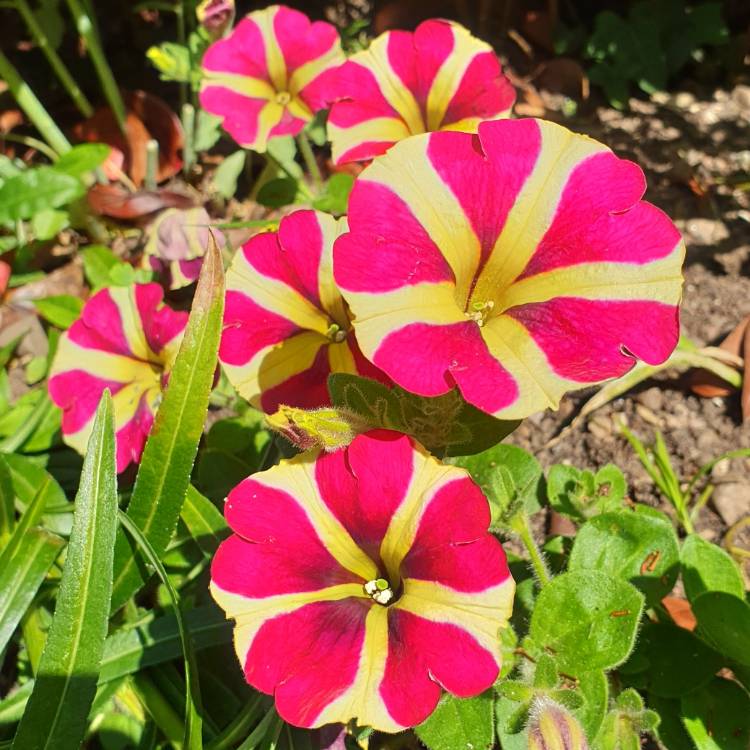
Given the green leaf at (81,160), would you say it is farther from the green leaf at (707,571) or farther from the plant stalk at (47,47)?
the green leaf at (707,571)

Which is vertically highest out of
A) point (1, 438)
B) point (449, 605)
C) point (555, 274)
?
point (555, 274)

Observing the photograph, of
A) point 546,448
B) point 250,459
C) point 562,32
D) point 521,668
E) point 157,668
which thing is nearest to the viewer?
point 521,668

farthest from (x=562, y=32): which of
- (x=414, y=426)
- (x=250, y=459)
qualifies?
(x=414, y=426)

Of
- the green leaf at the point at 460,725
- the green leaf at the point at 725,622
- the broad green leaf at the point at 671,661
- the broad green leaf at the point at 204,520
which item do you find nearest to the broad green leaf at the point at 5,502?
the broad green leaf at the point at 204,520

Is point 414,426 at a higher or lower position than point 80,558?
higher

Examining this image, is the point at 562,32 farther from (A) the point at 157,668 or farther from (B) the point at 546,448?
(A) the point at 157,668

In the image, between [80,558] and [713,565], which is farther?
[713,565]

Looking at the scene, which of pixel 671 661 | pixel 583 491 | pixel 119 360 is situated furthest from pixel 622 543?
pixel 119 360
